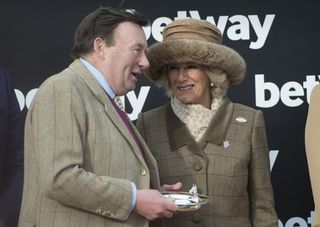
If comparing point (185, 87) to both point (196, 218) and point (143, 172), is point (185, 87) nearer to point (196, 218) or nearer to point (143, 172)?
point (196, 218)

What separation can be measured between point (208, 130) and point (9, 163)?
0.86m

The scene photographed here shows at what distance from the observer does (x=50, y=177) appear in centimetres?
220

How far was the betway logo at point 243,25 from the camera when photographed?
3400 millimetres

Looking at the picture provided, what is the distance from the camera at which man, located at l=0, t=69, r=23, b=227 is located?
313 centimetres

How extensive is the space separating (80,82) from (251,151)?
0.93 metres

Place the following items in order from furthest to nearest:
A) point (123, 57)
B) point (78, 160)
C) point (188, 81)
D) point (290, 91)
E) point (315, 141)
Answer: point (290, 91)
point (188, 81)
point (123, 57)
point (78, 160)
point (315, 141)

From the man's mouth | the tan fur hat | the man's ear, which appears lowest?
the man's ear

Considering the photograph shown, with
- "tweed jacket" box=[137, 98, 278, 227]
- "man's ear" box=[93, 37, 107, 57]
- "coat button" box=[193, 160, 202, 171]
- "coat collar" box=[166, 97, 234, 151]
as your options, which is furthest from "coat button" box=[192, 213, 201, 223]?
"man's ear" box=[93, 37, 107, 57]

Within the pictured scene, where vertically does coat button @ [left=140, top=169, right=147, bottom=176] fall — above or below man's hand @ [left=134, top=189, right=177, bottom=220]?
above

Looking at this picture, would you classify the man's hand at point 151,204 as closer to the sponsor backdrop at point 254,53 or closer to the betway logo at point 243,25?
the sponsor backdrop at point 254,53

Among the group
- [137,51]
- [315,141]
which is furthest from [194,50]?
[315,141]

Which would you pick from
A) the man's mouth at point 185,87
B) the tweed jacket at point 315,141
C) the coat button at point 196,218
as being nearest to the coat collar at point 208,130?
the man's mouth at point 185,87

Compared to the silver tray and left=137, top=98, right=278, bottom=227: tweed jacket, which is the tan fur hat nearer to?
left=137, top=98, right=278, bottom=227: tweed jacket

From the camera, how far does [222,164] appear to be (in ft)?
9.75
